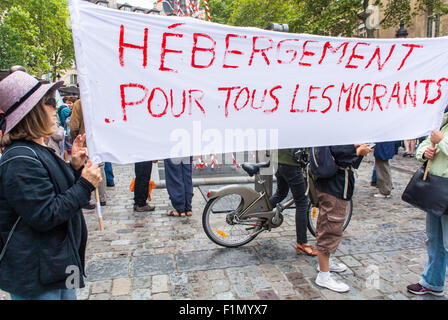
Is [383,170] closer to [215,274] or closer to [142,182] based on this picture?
[215,274]

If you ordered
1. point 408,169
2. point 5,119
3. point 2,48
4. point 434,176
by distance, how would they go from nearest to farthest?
point 5,119, point 434,176, point 408,169, point 2,48

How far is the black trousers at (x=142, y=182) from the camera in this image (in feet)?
18.8

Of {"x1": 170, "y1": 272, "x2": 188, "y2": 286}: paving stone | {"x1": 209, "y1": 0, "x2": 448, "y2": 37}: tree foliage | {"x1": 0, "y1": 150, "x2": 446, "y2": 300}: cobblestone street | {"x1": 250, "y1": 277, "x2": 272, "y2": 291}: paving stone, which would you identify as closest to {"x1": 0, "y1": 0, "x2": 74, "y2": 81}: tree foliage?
{"x1": 209, "y1": 0, "x2": 448, "y2": 37}: tree foliage

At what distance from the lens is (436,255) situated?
10.4ft

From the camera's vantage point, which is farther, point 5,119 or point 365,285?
point 365,285

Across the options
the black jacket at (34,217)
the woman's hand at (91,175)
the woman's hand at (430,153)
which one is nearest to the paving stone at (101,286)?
the black jacket at (34,217)

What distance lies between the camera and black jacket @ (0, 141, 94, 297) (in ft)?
5.65

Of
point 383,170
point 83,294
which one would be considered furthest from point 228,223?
point 383,170

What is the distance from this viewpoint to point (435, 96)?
3.51 meters

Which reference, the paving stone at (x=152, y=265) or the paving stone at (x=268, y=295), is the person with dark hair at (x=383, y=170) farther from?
the paving stone at (x=152, y=265)

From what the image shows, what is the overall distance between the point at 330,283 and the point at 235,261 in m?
1.11

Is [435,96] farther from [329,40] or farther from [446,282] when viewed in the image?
[446,282]

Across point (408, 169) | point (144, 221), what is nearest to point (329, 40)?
point (144, 221)
